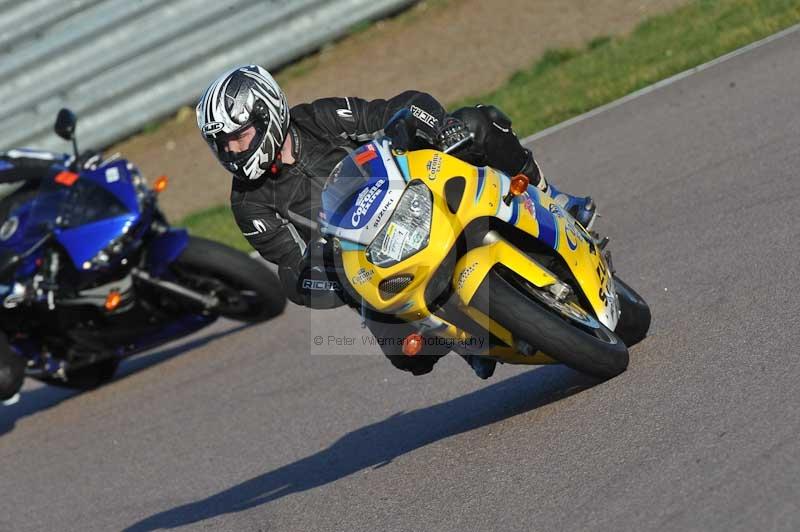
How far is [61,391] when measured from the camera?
32.4 feet

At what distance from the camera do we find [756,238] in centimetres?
683

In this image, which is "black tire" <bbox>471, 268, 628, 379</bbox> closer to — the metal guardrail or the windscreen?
the windscreen

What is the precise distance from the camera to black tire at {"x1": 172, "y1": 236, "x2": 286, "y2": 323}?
8742 millimetres

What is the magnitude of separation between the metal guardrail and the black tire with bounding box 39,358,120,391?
5.03 meters

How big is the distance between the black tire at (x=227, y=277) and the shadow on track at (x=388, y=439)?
2.48 metres

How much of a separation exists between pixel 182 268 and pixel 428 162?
412 centimetres

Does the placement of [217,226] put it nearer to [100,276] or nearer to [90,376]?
[90,376]

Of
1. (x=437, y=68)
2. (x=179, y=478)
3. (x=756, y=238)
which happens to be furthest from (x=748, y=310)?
(x=437, y=68)

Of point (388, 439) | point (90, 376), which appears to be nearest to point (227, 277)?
point (90, 376)

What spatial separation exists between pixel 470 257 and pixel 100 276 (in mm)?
4353

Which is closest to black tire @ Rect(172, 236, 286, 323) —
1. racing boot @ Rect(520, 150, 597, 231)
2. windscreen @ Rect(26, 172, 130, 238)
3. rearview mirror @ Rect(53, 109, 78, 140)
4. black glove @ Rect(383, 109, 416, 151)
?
windscreen @ Rect(26, 172, 130, 238)

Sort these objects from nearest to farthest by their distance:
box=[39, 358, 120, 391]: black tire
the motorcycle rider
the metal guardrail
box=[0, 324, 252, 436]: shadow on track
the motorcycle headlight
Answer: the motorcycle headlight
the motorcycle rider
box=[39, 358, 120, 391]: black tire
box=[0, 324, 252, 436]: shadow on track
the metal guardrail

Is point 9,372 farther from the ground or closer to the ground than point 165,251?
closer to the ground

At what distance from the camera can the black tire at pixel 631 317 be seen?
18.8 ft
